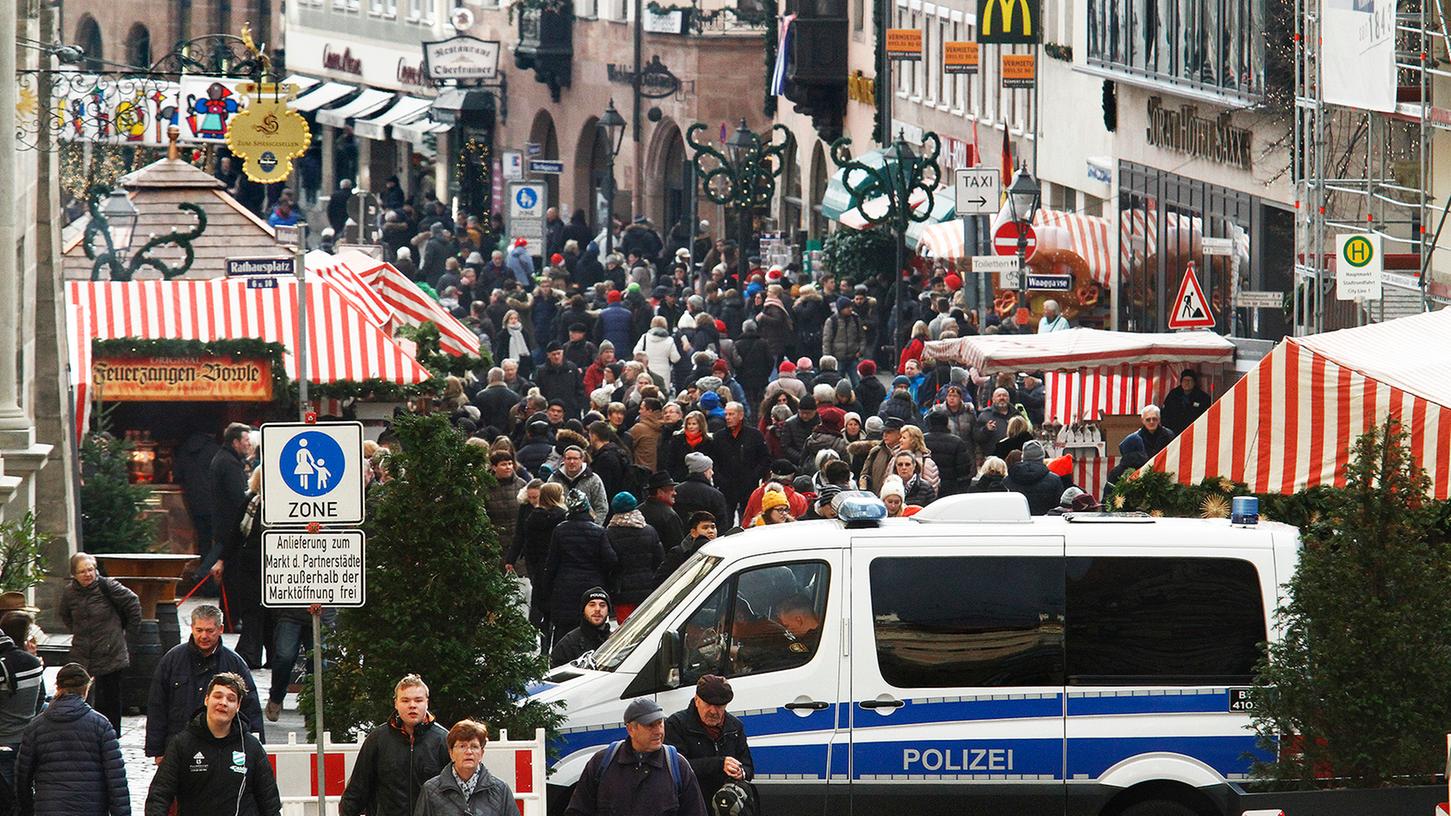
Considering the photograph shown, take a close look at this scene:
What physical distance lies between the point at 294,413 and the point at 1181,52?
596 inches

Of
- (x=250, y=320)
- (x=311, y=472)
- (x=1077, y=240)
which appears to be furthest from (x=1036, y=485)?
(x=1077, y=240)

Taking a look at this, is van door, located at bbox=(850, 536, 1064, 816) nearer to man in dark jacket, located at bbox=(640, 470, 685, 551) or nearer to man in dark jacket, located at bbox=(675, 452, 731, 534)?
man in dark jacket, located at bbox=(640, 470, 685, 551)

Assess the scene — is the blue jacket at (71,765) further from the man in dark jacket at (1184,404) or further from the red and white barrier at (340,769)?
the man in dark jacket at (1184,404)

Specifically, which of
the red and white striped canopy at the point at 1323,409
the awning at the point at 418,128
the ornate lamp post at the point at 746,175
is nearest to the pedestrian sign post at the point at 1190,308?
the red and white striped canopy at the point at 1323,409

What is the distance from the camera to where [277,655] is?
16.5 metres

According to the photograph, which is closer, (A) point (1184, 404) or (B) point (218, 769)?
(B) point (218, 769)

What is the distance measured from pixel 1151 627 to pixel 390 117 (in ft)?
211

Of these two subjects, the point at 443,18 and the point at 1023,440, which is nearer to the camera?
the point at 1023,440

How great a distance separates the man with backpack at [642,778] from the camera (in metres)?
10.6

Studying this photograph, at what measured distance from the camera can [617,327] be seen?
3375 cm

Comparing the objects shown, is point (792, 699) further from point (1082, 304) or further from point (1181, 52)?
point (1082, 304)

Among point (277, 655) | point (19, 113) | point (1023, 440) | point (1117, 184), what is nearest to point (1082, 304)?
point (1117, 184)

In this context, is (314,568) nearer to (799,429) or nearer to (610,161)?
(799,429)

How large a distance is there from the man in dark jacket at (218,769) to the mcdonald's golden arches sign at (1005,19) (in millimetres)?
30422
